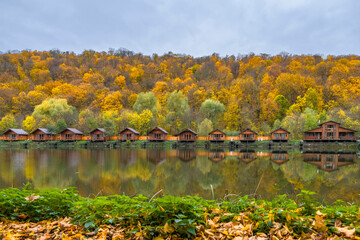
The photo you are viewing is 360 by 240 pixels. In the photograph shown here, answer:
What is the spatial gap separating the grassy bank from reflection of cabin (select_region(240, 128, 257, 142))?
50.6m

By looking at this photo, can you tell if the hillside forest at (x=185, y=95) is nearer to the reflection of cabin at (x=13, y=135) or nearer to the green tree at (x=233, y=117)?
the green tree at (x=233, y=117)

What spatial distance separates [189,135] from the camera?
181 feet

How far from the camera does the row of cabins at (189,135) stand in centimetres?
4889

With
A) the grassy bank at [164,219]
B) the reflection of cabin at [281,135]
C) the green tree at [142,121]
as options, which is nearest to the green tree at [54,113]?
the green tree at [142,121]

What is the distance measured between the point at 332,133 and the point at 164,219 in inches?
2203

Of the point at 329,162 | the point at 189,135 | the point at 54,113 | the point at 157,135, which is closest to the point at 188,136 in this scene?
the point at 189,135

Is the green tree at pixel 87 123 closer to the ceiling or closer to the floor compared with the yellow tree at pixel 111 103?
closer to the floor

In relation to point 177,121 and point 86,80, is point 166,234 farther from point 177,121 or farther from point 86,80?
point 86,80

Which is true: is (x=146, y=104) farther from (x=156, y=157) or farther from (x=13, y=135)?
(x=156, y=157)

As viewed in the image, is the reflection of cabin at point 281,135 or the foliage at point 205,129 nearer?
the reflection of cabin at point 281,135

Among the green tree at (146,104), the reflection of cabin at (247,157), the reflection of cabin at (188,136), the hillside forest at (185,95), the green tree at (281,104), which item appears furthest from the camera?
the green tree at (281,104)

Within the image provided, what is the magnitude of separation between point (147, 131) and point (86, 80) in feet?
133

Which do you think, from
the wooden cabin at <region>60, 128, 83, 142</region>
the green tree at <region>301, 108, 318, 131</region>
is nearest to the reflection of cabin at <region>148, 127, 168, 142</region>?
the wooden cabin at <region>60, 128, 83, 142</region>

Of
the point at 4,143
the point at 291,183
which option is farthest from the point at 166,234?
the point at 4,143
